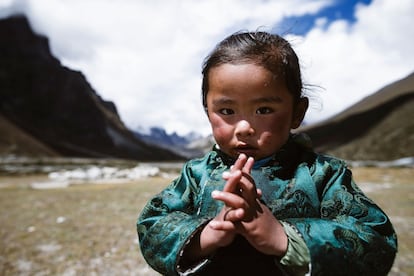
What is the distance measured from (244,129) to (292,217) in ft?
1.25

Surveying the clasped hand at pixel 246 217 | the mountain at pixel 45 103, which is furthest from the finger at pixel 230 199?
the mountain at pixel 45 103

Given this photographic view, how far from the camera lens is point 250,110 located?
1.36 m

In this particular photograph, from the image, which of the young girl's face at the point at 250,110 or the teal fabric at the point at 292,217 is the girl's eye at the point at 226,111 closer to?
the young girl's face at the point at 250,110

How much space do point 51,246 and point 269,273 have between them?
5.59m

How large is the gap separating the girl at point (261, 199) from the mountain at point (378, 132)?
168ft

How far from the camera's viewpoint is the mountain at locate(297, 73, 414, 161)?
50250mm

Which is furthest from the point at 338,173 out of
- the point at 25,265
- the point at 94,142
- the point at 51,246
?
the point at 94,142

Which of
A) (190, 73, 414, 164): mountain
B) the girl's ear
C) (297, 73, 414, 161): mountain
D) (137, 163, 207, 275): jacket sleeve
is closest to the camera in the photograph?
(137, 163, 207, 275): jacket sleeve

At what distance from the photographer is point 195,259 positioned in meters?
1.28

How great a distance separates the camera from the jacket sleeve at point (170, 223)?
127 centimetres

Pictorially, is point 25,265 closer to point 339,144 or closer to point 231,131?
point 231,131

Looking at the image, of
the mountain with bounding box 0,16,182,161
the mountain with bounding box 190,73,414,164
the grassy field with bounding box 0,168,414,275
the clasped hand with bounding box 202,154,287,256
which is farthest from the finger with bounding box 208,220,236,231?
the mountain with bounding box 0,16,182,161

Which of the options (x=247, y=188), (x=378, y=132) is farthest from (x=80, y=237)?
(x=378, y=132)

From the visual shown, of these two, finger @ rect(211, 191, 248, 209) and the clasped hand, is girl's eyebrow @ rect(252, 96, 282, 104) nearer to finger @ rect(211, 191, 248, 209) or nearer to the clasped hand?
the clasped hand
